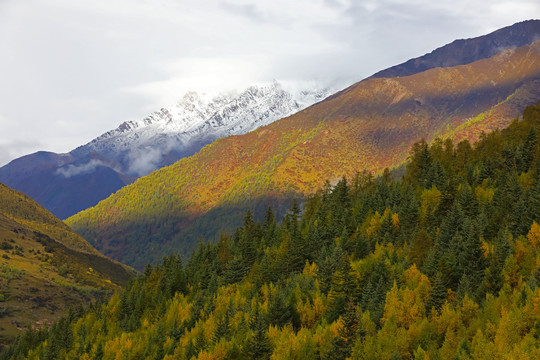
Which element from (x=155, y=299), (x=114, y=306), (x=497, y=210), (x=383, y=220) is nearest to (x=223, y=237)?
(x=155, y=299)

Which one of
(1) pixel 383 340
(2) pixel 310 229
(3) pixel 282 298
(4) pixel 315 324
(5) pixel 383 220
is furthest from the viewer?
(2) pixel 310 229

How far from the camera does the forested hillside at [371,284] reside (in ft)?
240

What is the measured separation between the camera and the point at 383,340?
72688 millimetres

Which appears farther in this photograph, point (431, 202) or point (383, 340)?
point (431, 202)

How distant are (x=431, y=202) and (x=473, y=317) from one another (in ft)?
167

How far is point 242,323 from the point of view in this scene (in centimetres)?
9769

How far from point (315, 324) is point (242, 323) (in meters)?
15.4

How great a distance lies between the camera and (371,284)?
91812 millimetres

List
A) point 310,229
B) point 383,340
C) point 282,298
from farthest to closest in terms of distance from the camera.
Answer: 1. point 310,229
2. point 282,298
3. point 383,340

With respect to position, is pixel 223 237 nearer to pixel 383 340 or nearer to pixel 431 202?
pixel 431 202

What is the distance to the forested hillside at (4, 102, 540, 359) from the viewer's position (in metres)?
73.1

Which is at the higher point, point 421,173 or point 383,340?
point 421,173

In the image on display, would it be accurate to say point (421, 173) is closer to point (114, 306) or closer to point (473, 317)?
point (473, 317)

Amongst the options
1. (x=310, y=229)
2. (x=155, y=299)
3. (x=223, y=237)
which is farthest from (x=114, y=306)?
(x=310, y=229)
